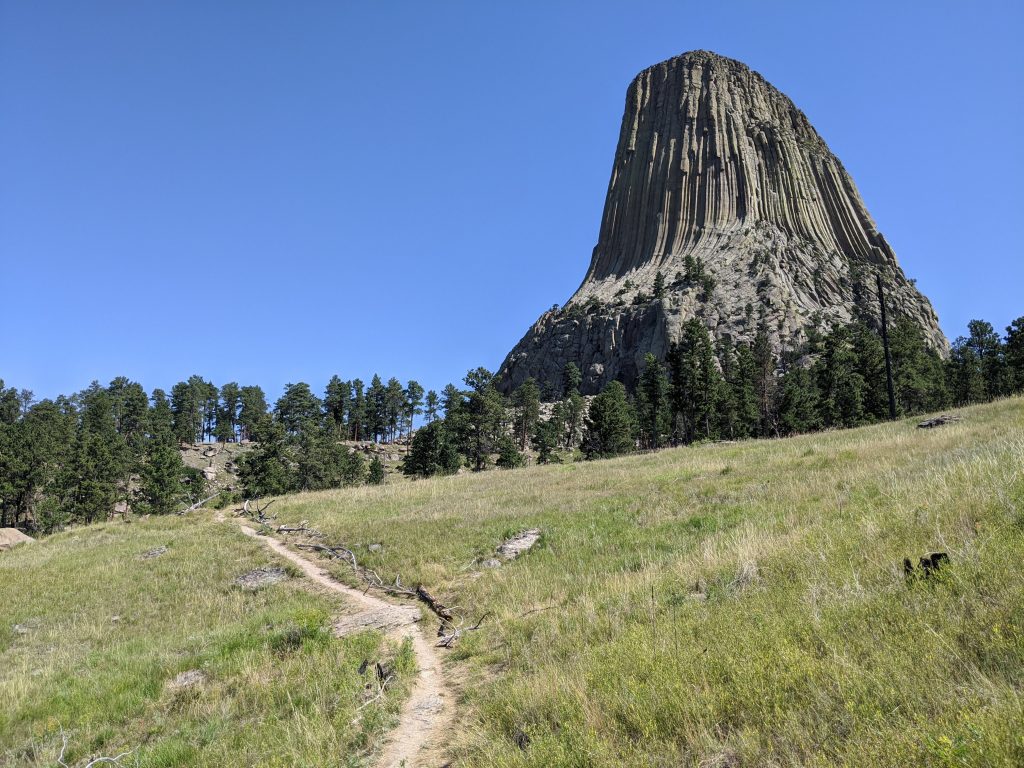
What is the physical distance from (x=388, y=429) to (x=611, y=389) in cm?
7015

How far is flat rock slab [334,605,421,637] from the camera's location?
1014 cm

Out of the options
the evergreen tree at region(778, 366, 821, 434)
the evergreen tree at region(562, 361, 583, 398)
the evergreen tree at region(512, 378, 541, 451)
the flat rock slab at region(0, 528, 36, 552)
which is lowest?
the flat rock slab at region(0, 528, 36, 552)

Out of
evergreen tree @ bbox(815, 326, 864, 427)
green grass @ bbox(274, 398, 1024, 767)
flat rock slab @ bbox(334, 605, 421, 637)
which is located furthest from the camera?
evergreen tree @ bbox(815, 326, 864, 427)

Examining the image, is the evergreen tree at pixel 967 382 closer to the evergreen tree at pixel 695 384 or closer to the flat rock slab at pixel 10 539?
the evergreen tree at pixel 695 384

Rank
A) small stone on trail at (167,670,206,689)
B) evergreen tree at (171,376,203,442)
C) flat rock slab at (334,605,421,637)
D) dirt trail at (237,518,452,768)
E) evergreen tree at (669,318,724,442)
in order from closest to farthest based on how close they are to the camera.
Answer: dirt trail at (237,518,452,768) < small stone on trail at (167,670,206,689) < flat rock slab at (334,605,421,637) < evergreen tree at (669,318,724,442) < evergreen tree at (171,376,203,442)

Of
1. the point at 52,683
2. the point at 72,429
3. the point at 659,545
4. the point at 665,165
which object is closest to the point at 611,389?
the point at 659,545

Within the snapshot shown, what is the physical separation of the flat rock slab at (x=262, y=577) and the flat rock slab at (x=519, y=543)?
6.91 m

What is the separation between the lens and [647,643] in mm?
6023

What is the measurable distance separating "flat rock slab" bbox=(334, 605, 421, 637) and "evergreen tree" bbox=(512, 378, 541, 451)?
276 feet

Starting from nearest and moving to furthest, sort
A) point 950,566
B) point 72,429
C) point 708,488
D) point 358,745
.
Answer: point 950,566, point 358,745, point 708,488, point 72,429

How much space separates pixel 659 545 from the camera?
11867 mm

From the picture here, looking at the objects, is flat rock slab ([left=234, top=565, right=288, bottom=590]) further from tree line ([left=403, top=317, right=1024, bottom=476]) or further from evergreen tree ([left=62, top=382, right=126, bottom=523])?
evergreen tree ([left=62, top=382, right=126, bottom=523])

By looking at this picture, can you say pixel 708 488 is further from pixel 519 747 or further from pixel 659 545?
pixel 519 747

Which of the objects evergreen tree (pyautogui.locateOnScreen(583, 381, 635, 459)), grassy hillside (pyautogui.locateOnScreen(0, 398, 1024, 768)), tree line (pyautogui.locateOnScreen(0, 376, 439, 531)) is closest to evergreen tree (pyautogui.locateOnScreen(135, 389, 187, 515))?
tree line (pyautogui.locateOnScreen(0, 376, 439, 531))
